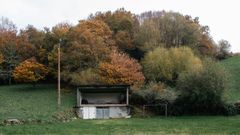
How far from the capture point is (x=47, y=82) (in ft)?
257

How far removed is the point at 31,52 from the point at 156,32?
20.9 metres

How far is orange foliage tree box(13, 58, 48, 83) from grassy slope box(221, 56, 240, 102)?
91.2ft

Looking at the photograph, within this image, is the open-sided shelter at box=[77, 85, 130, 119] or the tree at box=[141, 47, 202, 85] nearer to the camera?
the open-sided shelter at box=[77, 85, 130, 119]

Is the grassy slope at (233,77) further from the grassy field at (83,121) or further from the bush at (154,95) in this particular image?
the bush at (154,95)

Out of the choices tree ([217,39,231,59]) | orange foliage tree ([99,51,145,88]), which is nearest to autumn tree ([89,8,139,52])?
orange foliage tree ([99,51,145,88])

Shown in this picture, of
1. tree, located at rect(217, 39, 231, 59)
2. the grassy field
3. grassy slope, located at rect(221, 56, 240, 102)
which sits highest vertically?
tree, located at rect(217, 39, 231, 59)

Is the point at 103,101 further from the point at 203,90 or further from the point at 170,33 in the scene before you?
the point at 170,33

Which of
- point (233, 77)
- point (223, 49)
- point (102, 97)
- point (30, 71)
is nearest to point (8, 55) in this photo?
point (30, 71)

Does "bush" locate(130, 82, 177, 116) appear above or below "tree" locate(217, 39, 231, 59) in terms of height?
below

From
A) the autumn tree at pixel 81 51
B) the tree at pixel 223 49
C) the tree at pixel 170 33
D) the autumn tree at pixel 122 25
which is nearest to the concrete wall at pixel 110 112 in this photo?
the autumn tree at pixel 81 51

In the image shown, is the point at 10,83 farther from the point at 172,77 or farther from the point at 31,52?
the point at 172,77

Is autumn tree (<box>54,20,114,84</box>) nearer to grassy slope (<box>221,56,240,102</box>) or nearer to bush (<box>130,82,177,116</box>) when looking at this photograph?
bush (<box>130,82,177,116</box>)

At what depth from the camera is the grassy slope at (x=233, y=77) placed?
195 ft

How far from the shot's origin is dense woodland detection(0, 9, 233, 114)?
2082 inches
